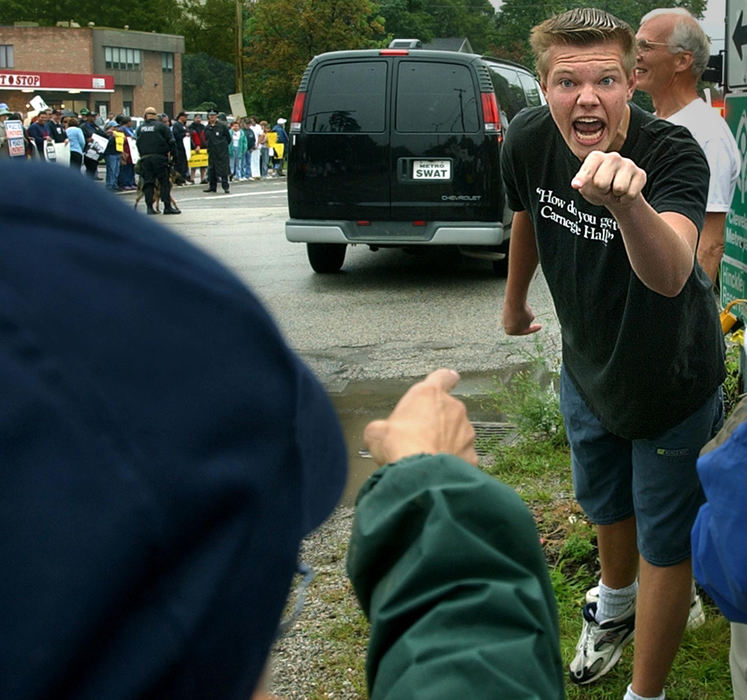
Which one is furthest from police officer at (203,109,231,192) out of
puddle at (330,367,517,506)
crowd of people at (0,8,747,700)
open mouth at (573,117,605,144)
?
crowd of people at (0,8,747,700)

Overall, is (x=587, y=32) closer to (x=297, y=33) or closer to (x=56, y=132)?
(x=56, y=132)

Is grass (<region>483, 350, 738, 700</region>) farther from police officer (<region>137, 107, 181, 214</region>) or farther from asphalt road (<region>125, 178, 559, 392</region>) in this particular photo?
police officer (<region>137, 107, 181, 214</region>)

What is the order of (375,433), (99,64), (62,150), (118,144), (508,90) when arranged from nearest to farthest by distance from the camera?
1. (375,433)
2. (508,90)
3. (62,150)
4. (118,144)
5. (99,64)

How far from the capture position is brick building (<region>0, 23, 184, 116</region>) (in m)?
74.0

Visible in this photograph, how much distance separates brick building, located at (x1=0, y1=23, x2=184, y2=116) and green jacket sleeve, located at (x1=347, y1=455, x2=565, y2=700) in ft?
240

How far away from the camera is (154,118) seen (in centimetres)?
1961

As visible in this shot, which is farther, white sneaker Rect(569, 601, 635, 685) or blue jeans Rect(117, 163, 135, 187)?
blue jeans Rect(117, 163, 135, 187)

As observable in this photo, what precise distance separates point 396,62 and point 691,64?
21.5 feet

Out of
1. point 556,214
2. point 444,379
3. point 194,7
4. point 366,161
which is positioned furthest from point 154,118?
point 194,7

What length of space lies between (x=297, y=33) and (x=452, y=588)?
50405 mm

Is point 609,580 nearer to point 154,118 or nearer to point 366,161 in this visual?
point 366,161

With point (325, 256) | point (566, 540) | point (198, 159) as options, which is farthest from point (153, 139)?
point (566, 540)

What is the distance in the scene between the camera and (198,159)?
30469 millimetres

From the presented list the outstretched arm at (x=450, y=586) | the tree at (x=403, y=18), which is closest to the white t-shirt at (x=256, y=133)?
the outstretched arm at (x=450, y=586)
